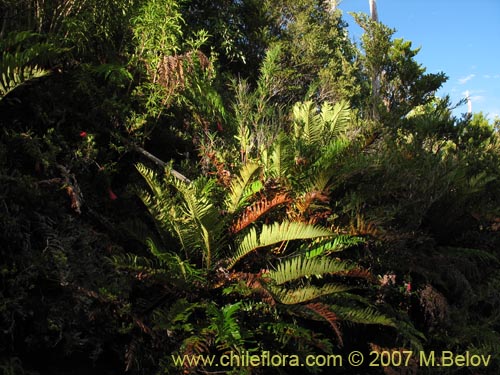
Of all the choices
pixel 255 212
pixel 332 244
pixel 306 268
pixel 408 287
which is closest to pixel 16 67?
pixel 255 212

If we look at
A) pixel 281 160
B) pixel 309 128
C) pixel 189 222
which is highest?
pixel 309 128

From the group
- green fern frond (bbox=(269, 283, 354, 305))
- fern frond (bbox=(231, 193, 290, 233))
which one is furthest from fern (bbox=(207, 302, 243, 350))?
fern frond (bbox=(231, 193, 290, 233))

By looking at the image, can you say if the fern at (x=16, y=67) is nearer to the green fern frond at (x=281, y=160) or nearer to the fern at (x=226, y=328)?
the green fern frond at (x=281, y=160)

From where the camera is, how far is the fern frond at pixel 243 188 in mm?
3588

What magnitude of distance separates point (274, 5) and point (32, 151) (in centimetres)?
719

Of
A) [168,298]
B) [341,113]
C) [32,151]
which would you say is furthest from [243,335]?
[341,113]

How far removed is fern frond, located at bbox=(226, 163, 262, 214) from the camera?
359 centimetres

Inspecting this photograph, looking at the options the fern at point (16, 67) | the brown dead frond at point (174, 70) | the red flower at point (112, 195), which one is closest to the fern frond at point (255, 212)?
the red flower at point (112, 195)

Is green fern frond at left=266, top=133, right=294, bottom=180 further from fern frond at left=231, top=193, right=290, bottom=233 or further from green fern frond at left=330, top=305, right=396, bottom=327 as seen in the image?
green fern frond at left=330, top=305, right=396, bottom=327

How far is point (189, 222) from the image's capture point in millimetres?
3545

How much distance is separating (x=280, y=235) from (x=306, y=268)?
297mm

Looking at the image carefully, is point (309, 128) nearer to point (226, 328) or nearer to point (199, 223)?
point (199, 223)

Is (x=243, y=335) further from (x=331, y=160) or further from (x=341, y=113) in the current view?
(x=341, y=113)

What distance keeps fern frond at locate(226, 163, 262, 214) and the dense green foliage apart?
12mm
